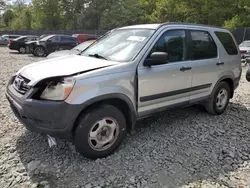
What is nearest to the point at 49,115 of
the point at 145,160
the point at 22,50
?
the point at 145,160

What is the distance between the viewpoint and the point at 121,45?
3.85 m

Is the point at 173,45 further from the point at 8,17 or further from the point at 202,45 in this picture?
the point at 8,17

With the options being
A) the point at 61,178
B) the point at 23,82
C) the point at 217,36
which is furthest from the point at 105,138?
the point at 217,36

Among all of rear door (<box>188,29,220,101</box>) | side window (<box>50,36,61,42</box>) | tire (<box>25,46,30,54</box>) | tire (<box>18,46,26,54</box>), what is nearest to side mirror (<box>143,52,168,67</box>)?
rear door (<box>188,29,220,101</box>)

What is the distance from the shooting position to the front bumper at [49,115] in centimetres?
286

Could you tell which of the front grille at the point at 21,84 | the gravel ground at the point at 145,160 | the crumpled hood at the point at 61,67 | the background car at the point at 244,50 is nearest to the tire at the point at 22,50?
the background car at the point at 244,50

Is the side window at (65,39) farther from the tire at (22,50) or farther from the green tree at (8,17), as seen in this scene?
the green tree at (8,17)

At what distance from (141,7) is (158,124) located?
40.6 meters

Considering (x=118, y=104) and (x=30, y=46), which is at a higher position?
(x=118, y=104)

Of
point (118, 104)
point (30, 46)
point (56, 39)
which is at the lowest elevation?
point (30, 46)

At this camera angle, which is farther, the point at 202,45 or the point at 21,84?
the point at 202,45

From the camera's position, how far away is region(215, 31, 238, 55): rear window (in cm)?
491

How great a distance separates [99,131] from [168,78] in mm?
1351

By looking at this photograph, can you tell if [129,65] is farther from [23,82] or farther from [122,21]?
[122,21]
